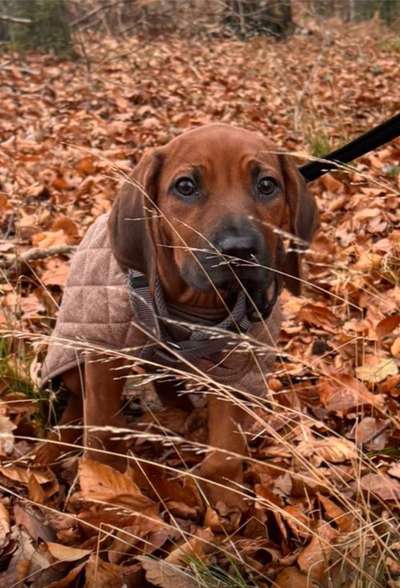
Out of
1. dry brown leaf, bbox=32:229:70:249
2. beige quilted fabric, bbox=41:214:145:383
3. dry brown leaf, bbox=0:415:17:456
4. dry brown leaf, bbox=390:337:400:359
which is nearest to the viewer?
beige quilted fabric, bbox=41:214:145:383

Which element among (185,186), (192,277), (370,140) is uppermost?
(370,140)

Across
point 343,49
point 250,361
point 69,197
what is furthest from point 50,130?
point 343,49

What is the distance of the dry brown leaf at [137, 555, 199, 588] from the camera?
1.94 meters

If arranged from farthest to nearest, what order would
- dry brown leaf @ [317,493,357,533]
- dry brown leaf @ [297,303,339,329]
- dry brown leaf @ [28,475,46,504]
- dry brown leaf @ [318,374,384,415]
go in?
dry brown leaf @ [297,303,339,329]
dry brown leaf @ [318,374,384,415]
dry brown leaf @ [28,475,46,504]
dry brown leaf @ [317,493,357,533]

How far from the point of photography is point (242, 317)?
7.93ft

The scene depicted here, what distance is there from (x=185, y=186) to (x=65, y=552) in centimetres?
129

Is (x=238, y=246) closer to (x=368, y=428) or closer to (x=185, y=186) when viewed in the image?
(x=185, y=186)

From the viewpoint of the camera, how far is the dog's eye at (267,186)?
8.16 feet

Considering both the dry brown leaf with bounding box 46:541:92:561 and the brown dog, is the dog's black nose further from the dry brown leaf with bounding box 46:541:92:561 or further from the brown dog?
the dry brown leaf with bounding box 46:541:92:561

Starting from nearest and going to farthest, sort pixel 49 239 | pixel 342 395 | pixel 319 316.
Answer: pixel 342 395, pixel 319 316, pixel 49 239

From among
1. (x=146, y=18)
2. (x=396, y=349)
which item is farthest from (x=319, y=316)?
(x=146, y=18)

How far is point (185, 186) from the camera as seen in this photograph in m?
2.43

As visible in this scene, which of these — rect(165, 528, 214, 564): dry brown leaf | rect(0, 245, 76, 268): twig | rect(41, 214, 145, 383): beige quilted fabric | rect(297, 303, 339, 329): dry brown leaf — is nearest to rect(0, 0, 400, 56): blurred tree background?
rect(0, 245, 76, 268): twig

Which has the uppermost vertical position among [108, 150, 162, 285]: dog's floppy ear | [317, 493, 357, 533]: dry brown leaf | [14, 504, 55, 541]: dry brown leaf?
[108, 150, 162, 285]: dog's floppy ear
